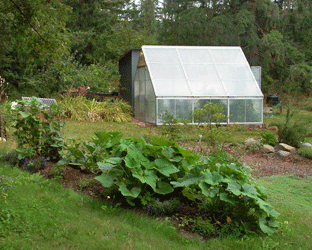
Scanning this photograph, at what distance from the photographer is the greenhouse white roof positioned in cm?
1241

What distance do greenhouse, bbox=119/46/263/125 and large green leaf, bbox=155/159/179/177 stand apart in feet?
27.3

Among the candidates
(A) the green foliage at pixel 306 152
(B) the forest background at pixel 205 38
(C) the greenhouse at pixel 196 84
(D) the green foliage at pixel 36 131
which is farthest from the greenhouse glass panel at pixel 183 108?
(D) the green foliage at pixel 36 131

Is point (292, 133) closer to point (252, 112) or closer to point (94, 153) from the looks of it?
point (252, 112)

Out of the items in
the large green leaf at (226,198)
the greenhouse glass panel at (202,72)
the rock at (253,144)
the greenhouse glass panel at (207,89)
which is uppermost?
the greenhouse glass panel at (202,72)

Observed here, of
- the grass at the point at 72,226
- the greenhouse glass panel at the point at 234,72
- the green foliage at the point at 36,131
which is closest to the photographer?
the grass at the point at 72,226

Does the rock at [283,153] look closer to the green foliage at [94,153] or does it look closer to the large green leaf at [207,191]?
the green foliage at [94,153]

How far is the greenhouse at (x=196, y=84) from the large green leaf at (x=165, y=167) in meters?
8.32

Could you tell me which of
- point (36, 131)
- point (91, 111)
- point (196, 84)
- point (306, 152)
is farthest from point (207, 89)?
point (36, 131)

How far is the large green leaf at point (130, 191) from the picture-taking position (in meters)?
3.25

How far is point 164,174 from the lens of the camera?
10.9ft

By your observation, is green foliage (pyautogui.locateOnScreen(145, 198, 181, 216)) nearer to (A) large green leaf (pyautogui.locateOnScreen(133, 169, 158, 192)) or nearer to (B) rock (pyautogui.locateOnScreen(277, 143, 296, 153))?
(A) large green leaf (pyautogui.locateOnScreen(133, 169, 158, 192))

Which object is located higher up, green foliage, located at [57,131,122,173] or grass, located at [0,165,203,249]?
green foliage, located at [57,131,122,173]

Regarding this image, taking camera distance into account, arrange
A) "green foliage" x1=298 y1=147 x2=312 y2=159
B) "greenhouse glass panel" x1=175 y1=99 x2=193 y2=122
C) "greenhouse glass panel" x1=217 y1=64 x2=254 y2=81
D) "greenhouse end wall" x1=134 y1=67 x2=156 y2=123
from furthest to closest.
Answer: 1. "greenhouse glass panel" x1=217 y1=64 x2=254 y2=81
2. "greenhouse end wall" x1=134 y1=67 x2=156 y2=123
3. "greenhouse glass panel" x1=175 y1=99 x2=193 y2=122
4. "green foliage" x1=298 y1=147 x2=312 y2=159

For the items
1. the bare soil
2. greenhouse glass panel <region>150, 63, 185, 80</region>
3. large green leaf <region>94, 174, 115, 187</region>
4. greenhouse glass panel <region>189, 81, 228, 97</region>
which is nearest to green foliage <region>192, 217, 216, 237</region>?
the bare soil
